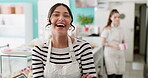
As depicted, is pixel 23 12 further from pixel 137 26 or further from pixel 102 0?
pixel 137 26

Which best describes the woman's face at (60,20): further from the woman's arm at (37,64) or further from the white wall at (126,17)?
the white wall at (126,17)

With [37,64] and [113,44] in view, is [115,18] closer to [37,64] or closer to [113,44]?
[113,44]

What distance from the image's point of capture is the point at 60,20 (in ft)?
4.82

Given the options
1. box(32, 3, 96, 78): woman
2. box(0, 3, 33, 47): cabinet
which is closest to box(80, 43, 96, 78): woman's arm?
box(32, 3, 96, 78): woman

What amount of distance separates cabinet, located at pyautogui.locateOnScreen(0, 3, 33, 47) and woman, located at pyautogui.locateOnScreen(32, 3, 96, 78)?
17.3ft

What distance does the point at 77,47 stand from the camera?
5.06 feet

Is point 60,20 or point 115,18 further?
point 115,18

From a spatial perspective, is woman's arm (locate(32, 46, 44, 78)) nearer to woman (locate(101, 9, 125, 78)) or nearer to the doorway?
woman (locate(101, 9, 125, 78))

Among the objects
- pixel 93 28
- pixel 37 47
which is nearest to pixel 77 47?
pixel 37 47

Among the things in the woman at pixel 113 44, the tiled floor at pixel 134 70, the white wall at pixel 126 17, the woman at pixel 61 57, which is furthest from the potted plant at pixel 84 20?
the woman at pixel 61 57

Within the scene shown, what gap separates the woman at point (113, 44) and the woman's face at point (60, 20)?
2.16 m

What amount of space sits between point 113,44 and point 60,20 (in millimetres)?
2234

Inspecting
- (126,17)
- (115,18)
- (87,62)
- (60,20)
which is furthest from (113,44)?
(126,17)

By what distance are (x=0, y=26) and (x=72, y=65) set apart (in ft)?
19.1
